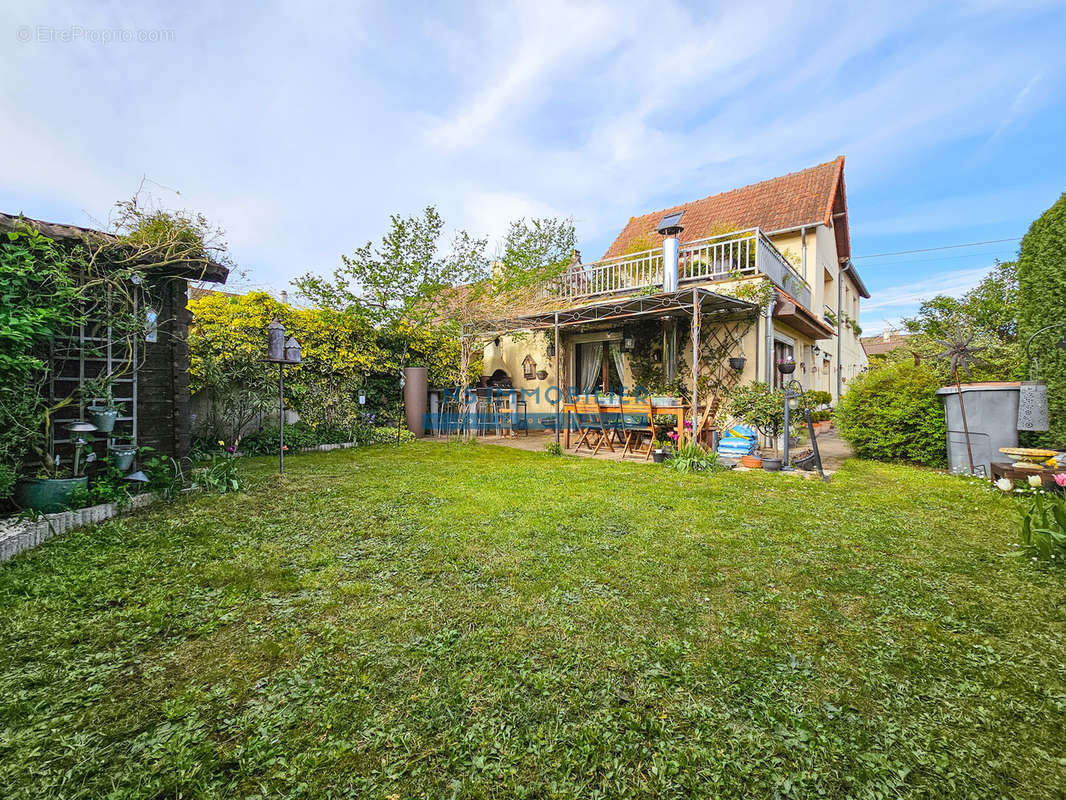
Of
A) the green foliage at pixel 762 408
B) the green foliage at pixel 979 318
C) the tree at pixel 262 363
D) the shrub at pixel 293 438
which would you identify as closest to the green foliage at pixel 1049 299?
the green foliage at pixel 762 408

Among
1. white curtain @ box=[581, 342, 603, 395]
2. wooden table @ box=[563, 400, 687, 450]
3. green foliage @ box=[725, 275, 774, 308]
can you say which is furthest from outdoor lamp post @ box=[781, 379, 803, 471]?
white curtain @ box=[581, 342, 603, 395]

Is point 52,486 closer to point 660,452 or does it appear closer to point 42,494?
point 42,494

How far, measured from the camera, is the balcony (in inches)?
290

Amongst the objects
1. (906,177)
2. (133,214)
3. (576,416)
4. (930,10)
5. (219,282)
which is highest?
(906,177)

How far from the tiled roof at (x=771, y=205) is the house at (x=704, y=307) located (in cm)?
4

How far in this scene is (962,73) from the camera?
711cm

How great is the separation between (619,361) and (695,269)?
230 cm

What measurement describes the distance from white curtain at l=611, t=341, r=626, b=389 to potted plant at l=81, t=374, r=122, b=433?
7.78m

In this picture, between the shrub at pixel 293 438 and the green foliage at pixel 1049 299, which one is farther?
the shrub at pixel 293 438

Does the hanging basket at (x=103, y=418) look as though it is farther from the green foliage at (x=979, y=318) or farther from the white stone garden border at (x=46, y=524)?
the green foliage at (x=979, y=318)

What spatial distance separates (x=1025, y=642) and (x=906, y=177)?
17.7 metres

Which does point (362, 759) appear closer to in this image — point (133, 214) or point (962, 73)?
point (133, 214)

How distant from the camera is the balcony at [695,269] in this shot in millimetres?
7371

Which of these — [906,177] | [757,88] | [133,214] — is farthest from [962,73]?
[133,214]
